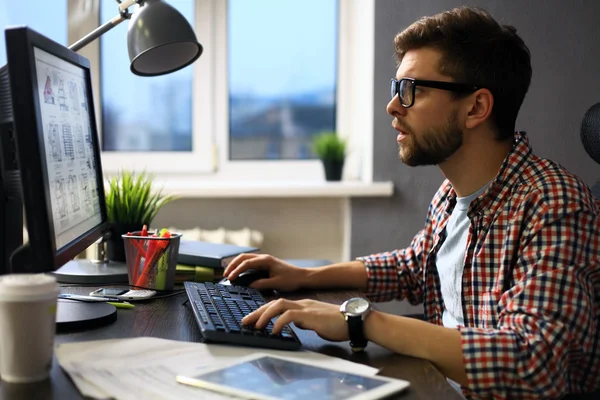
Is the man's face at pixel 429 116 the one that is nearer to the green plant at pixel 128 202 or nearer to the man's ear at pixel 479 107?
the man's ear at pixel 479 107

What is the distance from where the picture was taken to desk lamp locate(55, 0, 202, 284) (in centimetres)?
141

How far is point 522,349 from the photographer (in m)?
0.97

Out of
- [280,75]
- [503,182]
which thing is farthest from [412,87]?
[280,75]

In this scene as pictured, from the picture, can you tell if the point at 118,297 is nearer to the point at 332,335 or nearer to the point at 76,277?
the point at 76,277

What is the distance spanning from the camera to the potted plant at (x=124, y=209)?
1624 mm

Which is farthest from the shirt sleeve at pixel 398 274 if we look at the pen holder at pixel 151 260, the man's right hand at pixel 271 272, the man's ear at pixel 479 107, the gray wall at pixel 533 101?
the gray wall at pixel 533 101

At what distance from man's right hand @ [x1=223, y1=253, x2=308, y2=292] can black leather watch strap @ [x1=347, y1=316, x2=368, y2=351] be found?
0.45 m

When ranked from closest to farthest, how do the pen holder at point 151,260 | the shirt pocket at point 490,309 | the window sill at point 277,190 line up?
the shirt pocket at point 490,309, the pen holder at point 151,260, the window sill at point 277,190

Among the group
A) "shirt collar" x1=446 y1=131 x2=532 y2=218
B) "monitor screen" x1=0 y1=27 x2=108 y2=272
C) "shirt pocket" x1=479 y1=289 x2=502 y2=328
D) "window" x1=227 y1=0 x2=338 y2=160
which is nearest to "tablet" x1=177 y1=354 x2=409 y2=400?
"monitor screen" x1=0 y1=27 x2=108 y2=272

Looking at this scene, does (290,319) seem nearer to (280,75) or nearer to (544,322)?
(544,322)

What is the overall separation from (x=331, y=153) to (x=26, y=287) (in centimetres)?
192

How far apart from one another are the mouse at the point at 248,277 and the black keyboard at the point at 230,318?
0.10 metres

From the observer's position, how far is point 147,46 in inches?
55.4

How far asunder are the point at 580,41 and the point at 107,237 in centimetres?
183
